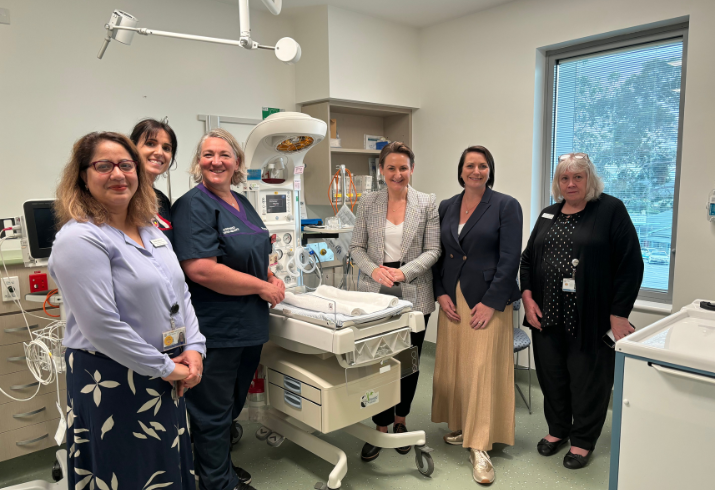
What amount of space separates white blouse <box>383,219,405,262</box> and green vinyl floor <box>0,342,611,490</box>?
3.21 feet

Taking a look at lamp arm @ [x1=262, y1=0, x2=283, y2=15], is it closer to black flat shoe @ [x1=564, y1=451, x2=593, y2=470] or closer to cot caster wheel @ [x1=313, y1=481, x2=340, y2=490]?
cot caster wheel @ [x1=313, y1=481, x2=340, y2=490]

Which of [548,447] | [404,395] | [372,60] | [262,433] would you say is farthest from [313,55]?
[548,447]

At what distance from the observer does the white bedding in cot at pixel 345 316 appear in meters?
1.75

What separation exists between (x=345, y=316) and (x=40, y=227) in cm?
131

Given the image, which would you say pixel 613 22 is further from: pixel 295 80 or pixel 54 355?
pixel 54 355

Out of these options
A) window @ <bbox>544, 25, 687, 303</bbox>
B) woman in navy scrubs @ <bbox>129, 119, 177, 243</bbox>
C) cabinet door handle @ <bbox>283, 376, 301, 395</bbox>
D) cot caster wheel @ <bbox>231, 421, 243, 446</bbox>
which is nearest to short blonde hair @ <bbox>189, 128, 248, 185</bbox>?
woman in navy scrubs @ <bbox>129, 119, 177, 243</bbox>

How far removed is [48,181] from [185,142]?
847mm

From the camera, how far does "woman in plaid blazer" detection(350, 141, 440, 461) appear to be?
2.23 m

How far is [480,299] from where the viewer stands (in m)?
2.20

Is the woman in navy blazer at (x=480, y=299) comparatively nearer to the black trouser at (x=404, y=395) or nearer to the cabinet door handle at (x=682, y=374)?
the black trouser at (x=404, y=395)

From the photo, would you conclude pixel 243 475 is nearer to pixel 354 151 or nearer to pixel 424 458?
pixel 424 458

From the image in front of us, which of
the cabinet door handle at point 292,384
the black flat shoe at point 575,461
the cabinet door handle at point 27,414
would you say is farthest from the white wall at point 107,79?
the black flat shoe at point 575,461

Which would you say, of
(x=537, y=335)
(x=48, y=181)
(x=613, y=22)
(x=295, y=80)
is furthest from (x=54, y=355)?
(x=613, y=22)

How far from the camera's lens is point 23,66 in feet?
8.52
